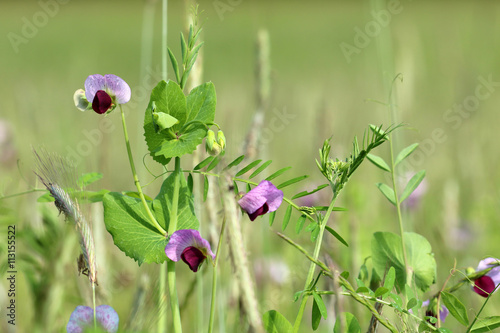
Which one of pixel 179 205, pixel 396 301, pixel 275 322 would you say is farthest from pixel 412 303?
pixel 179 205

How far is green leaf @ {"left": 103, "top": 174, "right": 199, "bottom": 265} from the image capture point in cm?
54

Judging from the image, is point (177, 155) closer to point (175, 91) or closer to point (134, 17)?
point (175, 91)

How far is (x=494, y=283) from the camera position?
58 centimetres

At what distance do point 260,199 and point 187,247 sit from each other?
3.1 inches

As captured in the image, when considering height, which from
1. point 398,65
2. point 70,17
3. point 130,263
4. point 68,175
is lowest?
point 130,263

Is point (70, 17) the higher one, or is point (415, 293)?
point (70, 17)

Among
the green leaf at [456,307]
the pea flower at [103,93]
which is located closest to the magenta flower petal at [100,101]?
the pea flower at [103,93]

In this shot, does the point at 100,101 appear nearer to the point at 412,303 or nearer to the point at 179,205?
the point at 179,205

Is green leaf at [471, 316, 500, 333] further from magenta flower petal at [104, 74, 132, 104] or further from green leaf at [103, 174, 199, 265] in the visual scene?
magenta flower petal at [104, 74, 132, 104]

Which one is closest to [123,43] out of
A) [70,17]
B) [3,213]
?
[70,17]

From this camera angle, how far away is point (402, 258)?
2.07ft

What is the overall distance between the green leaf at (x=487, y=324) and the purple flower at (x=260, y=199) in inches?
9.3

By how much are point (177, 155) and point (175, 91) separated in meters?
0.06

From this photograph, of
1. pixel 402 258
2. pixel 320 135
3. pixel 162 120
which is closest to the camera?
pixel 162 120
